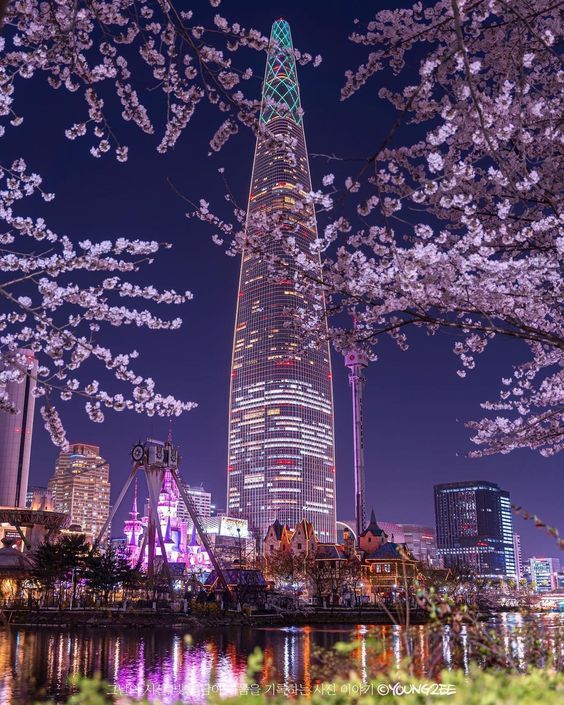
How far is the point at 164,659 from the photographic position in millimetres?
33156

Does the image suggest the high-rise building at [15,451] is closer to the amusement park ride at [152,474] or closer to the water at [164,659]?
the amusement park ride at [152,474]

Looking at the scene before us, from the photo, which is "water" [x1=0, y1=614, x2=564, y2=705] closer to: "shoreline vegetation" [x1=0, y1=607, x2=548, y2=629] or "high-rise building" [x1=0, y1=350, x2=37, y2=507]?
"shoreline vegetation" [x1=0, y1=607, x2=548, y2=629]

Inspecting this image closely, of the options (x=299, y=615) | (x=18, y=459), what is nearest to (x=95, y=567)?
(x=299, y=615)

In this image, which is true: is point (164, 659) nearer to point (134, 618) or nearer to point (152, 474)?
point (134, 618)

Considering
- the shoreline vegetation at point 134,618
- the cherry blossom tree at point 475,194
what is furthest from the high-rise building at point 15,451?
the cherry blossom tree at point 475,194

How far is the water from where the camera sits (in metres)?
22.5

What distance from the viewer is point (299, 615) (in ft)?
223

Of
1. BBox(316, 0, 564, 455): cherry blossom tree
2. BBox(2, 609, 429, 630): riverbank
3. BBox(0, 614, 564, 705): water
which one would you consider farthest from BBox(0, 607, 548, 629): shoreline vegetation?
BBox(316, 0, 564, 455): cherry blossom tree

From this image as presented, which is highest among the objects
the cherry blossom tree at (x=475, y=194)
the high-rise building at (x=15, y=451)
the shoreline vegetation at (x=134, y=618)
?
the high-rise building at (x=15, y=451)

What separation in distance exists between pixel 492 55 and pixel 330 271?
529 cm

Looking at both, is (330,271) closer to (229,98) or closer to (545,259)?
(545,259)

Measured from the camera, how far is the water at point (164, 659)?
22.5 metres

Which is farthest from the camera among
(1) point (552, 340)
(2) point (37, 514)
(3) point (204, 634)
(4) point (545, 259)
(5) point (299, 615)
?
(2) point (37, 514)

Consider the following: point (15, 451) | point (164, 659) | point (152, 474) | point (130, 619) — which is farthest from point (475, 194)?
point (15, 451)
